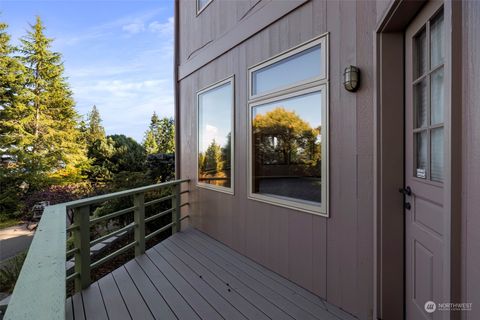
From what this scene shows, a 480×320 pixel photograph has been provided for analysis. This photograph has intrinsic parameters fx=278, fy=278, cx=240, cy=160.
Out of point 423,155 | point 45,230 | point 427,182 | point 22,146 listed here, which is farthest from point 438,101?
point 22,146

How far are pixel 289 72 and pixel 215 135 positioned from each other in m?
1.69

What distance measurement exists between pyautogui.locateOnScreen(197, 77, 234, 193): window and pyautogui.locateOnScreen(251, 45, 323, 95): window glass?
0.58 metres

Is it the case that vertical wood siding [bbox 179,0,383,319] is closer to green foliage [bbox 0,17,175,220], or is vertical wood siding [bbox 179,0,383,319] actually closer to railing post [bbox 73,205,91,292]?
railing post [bbox 73,205,91,292]

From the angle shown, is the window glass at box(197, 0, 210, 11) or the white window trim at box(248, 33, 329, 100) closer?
the white window trim at box(248, 33, 329, 100)

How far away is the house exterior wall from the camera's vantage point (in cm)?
87

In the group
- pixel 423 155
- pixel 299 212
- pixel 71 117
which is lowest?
pixel 299 212

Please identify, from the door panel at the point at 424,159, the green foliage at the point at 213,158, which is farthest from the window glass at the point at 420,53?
the green foliage at the point at 213,158

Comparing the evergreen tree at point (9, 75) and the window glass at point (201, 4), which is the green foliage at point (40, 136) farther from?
the window glass at point (201, 4)

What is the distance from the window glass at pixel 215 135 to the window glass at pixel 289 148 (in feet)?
2.08

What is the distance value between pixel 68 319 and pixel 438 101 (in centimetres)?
280

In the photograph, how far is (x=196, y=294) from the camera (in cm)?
245

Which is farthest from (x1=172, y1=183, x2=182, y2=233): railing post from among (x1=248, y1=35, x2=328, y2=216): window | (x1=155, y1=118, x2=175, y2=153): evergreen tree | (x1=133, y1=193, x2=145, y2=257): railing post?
(x1=155, y1=118, x2=175, y2=153): evergreen tree

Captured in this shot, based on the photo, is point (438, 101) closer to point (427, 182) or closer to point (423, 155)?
point (423, 155)

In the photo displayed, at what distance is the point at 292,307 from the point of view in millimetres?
2195
